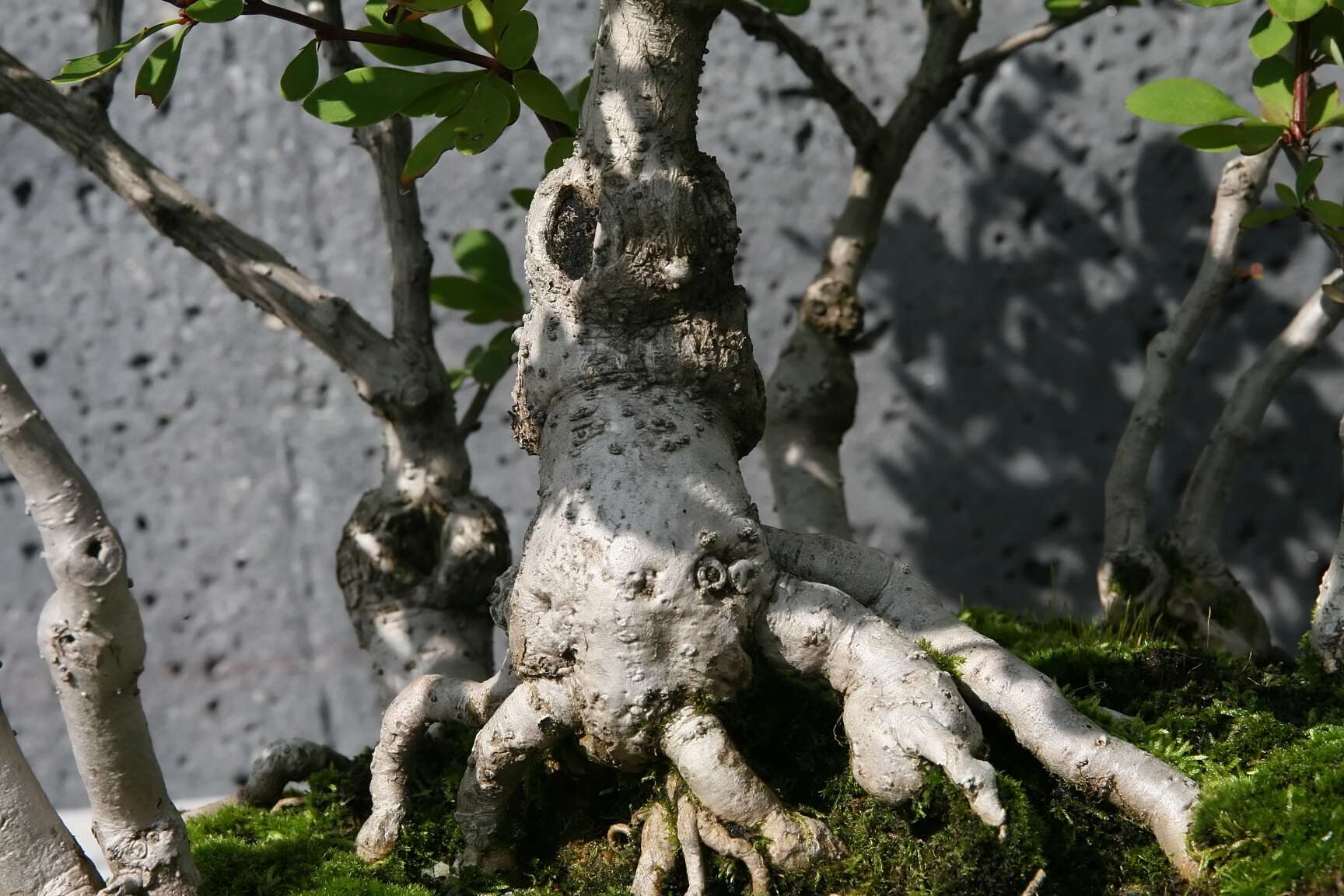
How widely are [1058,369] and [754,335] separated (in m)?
0.85

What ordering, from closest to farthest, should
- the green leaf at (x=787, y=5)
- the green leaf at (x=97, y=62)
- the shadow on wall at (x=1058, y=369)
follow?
the green leaf at (x=97, y=62), the green leaf at (x=787, y=5), the shadow on wall at (x=1058, y=369)

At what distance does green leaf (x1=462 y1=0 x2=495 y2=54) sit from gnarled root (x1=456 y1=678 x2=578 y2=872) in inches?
36.1

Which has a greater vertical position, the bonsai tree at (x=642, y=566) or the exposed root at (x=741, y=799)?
the bonsai tree at (x=642, y=566)

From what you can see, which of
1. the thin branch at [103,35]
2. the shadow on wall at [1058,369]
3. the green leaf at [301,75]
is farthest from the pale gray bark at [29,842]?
the shadow on wall at [1058,369]

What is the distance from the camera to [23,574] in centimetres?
372

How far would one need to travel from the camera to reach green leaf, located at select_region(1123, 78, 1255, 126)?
1774mm

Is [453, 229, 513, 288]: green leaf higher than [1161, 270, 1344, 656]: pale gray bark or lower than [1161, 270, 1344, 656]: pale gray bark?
higher

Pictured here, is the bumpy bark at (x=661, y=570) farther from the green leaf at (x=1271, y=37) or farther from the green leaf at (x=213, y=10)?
the green leaf at (x=1271, y=37)

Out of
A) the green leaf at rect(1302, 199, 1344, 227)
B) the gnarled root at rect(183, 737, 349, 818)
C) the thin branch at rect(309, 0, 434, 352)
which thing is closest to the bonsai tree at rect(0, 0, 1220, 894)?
the gnarled root at rect(183, 737, 349, 818)

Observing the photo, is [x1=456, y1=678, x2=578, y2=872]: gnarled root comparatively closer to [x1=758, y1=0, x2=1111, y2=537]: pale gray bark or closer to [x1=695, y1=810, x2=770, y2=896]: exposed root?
[x1=695, y1=810, x2=770, y2=896]: exposed root

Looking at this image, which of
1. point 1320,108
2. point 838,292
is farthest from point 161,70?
point 1320,108

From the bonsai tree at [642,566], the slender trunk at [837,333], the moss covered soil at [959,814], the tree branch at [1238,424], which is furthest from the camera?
the slender trunk at [837,333]

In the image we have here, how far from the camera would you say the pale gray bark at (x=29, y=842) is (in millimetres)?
1477

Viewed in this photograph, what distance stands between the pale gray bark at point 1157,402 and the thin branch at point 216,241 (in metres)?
1.42
